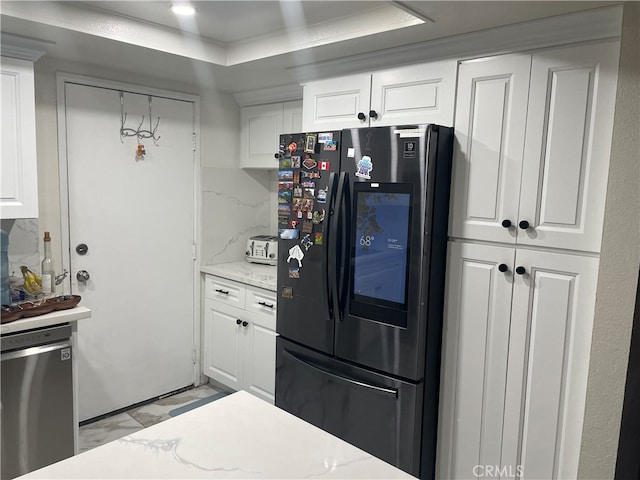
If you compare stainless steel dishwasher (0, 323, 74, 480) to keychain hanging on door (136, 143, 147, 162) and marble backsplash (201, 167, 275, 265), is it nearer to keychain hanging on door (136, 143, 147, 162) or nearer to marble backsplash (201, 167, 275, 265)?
keychain hanging on door (136, 143, 147, 162)

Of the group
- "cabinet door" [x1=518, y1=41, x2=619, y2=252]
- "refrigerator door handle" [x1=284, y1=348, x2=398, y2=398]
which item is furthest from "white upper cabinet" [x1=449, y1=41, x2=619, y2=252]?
"refrigerator door handle" [x1=284, y1=348, x2=398, y2=398]

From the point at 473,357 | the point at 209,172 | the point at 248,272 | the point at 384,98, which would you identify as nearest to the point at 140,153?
the point at 209,172

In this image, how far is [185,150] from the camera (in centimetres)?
342

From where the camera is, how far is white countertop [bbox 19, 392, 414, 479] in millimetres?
1014

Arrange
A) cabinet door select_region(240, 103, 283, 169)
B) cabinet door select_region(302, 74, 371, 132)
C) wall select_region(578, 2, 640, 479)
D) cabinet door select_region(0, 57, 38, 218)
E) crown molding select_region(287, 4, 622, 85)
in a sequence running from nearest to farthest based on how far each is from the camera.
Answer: wall select_region(578, 2, 640, 479) → crown molding select_region(287, 4, 622, 85) → cabinet door select_region(0, 57, 38, 218) → cabinet door select_region(302, 74, 371, 132) → cabinet door select_region(240, 103, 283, 169)

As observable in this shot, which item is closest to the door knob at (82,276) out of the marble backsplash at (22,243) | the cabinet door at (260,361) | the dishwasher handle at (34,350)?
the marble backsplash at (22,243)

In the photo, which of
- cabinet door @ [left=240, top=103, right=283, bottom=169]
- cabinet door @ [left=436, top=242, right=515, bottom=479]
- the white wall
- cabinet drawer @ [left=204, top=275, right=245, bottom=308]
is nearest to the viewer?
cabinet door @ [left=436, top=242, right=515, bottom=479]

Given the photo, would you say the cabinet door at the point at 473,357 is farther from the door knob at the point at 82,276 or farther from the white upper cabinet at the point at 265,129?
the door knob at the point at 82,276

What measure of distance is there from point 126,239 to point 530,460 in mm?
2591

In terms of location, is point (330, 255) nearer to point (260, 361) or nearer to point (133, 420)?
point (260, 361)

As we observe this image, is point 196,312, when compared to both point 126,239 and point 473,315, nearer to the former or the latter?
point 126,239

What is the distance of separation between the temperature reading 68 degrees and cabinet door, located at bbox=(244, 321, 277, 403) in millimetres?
1036

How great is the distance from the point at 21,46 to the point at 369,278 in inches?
78.9

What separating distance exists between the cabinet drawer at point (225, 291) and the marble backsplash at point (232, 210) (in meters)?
0.19
